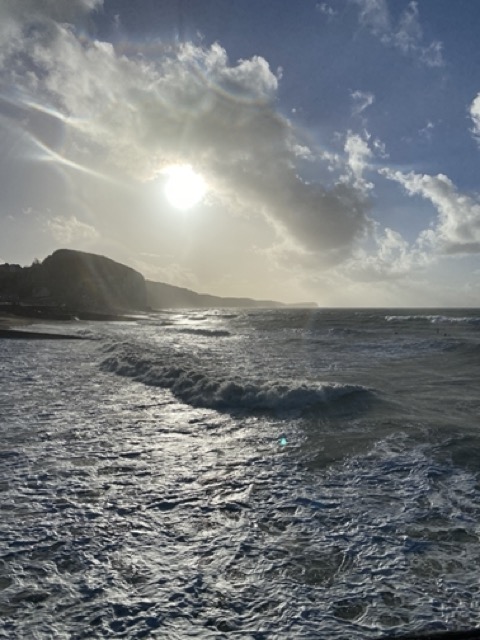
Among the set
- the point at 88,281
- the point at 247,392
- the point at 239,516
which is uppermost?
the point at 88,281

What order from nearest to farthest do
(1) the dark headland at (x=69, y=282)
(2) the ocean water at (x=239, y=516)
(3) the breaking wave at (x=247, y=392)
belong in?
(2) the ocean water at (x=239, y=516)
(3) the breaking wave at (x=247, y=392)
(1) the dark headland at (x=69, y=282)

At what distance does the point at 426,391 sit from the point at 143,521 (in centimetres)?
1302

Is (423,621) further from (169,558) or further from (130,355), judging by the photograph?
(130,355)

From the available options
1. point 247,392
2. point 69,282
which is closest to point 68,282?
point 69,282

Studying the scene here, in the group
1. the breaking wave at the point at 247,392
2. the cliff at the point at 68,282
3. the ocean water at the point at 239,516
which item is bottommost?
the ocean water at the point at 239,516

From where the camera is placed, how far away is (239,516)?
5.78 metres

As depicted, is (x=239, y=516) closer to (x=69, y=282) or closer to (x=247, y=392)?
(x=247, y=392)

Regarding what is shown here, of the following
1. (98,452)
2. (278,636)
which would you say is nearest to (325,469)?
(278,636)

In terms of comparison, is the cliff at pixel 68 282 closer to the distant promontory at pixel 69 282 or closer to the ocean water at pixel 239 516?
the distant promontory at pixel 69 282

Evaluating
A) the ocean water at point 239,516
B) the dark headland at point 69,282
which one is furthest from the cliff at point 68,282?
the ocean water at point 239,516

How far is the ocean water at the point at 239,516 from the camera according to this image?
390cm

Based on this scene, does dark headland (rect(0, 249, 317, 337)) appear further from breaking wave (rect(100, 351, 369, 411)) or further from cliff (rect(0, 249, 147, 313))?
breaking wave (rect(100, 351, 369, 411))

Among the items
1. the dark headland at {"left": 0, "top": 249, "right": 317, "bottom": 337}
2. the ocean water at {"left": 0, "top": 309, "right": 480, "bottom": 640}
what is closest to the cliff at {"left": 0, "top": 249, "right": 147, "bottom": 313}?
the dark headland at {"left": 0, "top": 249, "right": 317, "bottom": 337}

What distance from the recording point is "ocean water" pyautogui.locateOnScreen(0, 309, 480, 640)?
12.8 feet
